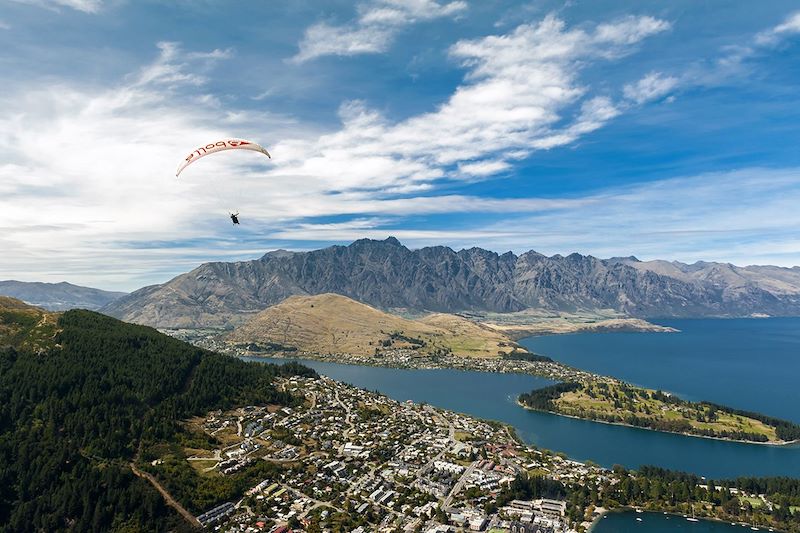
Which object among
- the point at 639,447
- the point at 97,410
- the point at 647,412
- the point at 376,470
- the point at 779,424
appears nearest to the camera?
the point at 376,470

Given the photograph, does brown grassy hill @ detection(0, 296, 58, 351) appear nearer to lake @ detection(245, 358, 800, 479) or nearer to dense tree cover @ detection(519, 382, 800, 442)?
lake @ detection(245, 358, 800, 479)

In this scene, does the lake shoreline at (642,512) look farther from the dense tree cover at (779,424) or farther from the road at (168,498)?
the dense tree cover at (779,424)

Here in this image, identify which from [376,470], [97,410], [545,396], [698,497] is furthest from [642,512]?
[97,410]

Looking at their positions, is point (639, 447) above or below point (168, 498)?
below

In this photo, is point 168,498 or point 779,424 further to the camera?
point 779,424

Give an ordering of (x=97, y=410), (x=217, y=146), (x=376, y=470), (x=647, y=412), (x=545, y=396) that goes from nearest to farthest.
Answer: (x=217, y=146)
(x=376, y=470)
(x=97, y=410)
(x=647, y=412)
(x=545, y=396)

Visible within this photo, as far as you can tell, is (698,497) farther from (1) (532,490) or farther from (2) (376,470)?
(2) (376,470)

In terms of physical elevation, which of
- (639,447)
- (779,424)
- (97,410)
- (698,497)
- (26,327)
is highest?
(26,327)

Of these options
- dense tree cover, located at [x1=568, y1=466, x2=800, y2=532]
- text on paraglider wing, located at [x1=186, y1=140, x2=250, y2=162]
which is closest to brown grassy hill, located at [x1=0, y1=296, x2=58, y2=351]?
text on paraglider wing, located at [x1=186, y1=140, x2=250, y2=162]

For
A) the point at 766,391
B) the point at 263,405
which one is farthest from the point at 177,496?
the point at 766,391
